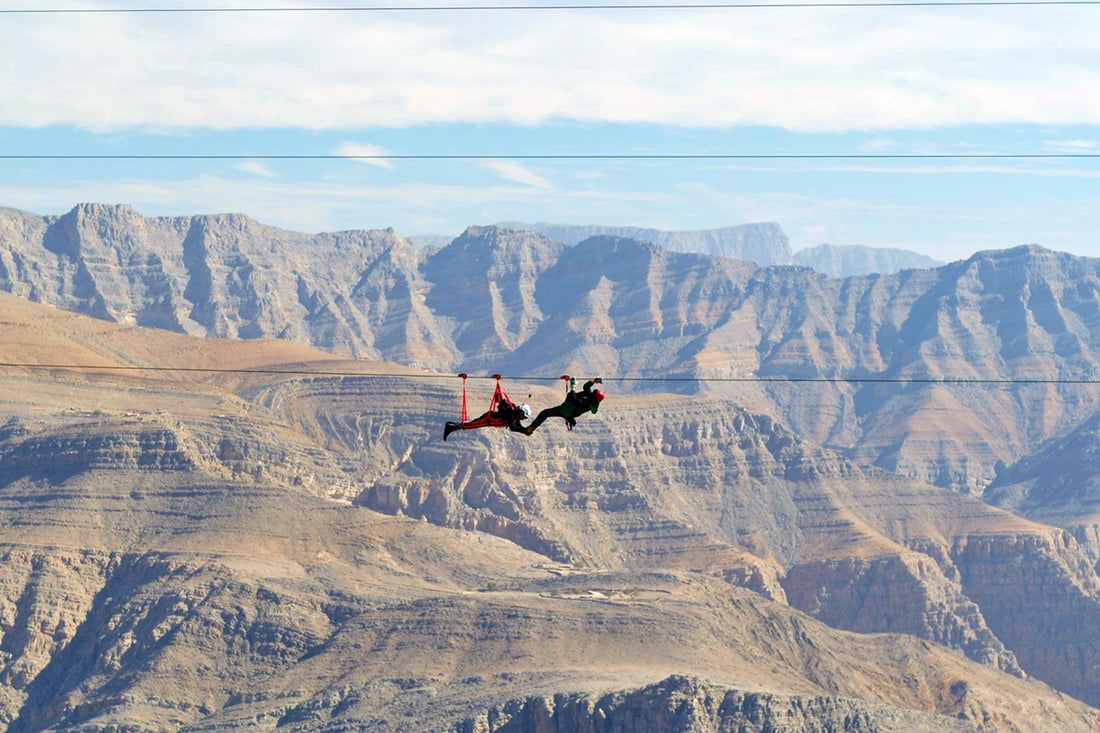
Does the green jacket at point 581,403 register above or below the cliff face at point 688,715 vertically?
above

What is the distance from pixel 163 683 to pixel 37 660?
19927 mm

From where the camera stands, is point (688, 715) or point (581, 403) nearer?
point (581, 403)

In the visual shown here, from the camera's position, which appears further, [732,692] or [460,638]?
[460,638]

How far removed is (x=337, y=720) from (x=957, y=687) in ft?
206

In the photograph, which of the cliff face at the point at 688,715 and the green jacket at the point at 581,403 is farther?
the cliff face at the point at 688,715

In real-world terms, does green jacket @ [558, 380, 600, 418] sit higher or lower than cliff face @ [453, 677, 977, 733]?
higher

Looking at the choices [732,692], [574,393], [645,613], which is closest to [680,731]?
[732,692]

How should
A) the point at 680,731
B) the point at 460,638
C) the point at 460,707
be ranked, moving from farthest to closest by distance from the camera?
the point at 460,638 → the point at 460,707 → the point at 680,731

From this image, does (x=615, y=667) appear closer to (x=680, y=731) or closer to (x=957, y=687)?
(x=680, y=731)

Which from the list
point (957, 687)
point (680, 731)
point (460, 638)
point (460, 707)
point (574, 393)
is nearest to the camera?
point (574, 393)

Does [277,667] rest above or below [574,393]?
below

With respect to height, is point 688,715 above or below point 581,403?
below

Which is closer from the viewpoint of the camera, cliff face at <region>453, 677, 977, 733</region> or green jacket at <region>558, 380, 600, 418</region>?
green jacket at <region>558, 380, 600, 418</region>

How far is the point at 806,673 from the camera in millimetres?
193125
